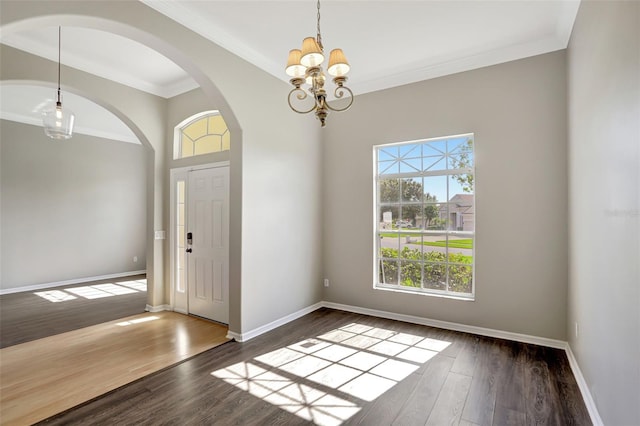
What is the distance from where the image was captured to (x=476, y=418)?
2.11 meters

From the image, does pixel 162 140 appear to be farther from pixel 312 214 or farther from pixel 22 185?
pixel 22 185

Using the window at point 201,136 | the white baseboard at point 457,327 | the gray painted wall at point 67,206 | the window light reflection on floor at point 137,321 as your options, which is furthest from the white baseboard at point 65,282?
the white baseboard at point 457,327

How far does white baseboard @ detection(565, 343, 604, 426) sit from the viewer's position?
2000 mm

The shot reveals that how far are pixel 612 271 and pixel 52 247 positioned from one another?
835 cm

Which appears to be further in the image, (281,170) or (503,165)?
(281,170)

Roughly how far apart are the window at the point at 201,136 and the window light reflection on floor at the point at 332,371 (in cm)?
268

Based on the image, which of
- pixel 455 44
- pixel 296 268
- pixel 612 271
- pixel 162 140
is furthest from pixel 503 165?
pixel 162 140

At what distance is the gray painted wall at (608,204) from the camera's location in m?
1.43

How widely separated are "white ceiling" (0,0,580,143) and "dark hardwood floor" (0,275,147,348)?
328cm

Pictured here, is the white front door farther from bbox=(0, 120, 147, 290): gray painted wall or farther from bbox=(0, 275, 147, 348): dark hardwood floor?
bbox=(0, 120, 147, 290): gray painted wall

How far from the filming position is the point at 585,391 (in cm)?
229

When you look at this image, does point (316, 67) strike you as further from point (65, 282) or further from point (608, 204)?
point (65, 282)

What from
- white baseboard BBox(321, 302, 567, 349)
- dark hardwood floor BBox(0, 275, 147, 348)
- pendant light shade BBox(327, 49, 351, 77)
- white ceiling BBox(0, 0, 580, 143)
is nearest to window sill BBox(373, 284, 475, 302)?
white baseboard BBox(321, 302, 567, 349)

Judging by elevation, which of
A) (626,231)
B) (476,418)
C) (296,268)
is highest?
(626,231)
